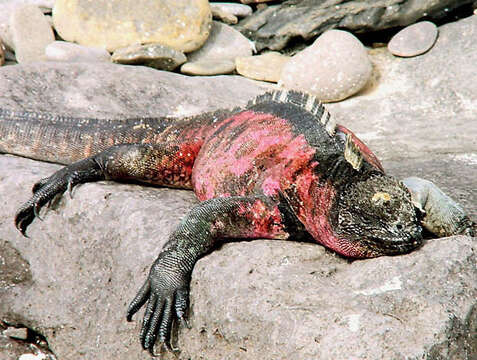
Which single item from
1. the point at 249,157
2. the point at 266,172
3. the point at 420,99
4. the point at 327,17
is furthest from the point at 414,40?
the point at 266,172

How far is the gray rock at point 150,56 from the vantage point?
6.11m

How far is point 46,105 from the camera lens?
15.1ft

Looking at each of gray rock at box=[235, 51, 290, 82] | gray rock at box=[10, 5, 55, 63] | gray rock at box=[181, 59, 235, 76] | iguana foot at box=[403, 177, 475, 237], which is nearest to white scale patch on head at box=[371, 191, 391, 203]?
iguana foot at box=[403, 177, 475, 237]

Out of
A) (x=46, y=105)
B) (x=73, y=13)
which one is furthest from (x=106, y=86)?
(x=73, y=13)

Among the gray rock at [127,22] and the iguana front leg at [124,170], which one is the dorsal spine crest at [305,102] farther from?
the gray rock at [127,22]

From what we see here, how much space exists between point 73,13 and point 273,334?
18.9 ft

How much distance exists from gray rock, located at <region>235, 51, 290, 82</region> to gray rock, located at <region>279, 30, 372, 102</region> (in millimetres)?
314

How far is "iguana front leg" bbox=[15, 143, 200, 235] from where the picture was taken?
308 centimetres

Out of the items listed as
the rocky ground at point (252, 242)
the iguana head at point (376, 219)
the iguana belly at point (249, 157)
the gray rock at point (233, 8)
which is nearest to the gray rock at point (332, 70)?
the rocky ground at point (252, 242)

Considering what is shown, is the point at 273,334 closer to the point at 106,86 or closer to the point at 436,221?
the point at 436,221

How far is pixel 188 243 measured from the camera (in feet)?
7.84

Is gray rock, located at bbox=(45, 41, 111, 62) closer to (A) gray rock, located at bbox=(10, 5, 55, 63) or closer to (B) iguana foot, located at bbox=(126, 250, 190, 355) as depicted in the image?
(A) gray rock, located at bbox=(10, 5, 55, 63)

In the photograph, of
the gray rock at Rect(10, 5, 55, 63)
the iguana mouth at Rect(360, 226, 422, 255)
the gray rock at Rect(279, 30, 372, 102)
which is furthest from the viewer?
the gray rock at Rect(10, 5, 55, 63)

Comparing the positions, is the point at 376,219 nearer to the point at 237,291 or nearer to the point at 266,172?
the point at 237,291
